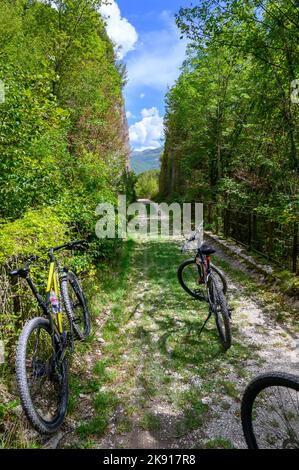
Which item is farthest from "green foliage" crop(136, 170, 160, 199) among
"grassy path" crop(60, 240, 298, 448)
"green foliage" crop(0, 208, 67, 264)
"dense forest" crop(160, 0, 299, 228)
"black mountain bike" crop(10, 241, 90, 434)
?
"black mountain bike" crop(10, 241, 90, 434)

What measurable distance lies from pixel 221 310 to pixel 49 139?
15.7 feet

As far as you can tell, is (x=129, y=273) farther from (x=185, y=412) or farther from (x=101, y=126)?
(x=101, y=126)

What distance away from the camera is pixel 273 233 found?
23.1ft

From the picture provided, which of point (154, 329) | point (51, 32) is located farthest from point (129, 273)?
point (51, 32)

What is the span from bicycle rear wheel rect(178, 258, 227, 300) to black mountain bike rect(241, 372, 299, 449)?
2.25m

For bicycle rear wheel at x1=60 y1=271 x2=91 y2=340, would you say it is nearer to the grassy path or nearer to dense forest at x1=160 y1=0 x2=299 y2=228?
the grassy path

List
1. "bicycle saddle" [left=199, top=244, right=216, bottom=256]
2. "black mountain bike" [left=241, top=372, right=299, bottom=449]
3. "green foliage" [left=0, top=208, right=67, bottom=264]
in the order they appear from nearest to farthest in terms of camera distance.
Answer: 1. "black mountain bike" [left=241, top=372, right=299, bottom=449]
2. "green foliage" [left=0, top=208, right=67, bottom=264]
3. "bicycle saddle" [left=199, top=244, right=216, bottom=256]

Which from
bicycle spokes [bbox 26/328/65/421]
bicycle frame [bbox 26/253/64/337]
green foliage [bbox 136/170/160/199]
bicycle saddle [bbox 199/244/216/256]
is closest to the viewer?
bicycle spokes [bbox 26/328/65/421]

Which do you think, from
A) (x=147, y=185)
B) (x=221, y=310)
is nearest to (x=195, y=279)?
(x=221, y=310)

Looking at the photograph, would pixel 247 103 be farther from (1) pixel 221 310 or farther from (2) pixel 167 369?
(2) pixel 167 369

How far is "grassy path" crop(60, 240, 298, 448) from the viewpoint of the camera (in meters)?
2.65

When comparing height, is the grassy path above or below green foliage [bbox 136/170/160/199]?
below

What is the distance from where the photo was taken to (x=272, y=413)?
267 cm
